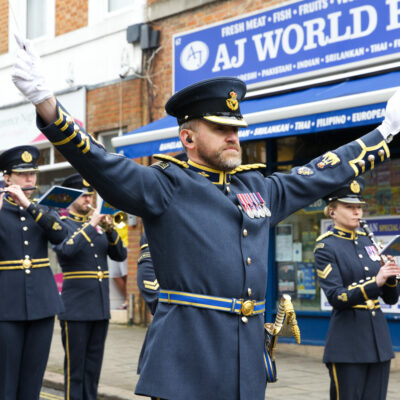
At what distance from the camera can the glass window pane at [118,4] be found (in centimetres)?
1393

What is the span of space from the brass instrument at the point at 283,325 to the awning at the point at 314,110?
15.3 feet

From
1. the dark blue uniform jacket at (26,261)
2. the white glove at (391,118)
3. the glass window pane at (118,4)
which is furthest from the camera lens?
the glass window pane at (118,4)

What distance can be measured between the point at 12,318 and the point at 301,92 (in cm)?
532

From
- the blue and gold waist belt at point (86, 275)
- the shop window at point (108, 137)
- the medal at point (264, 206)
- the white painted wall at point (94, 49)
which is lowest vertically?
the blue and gold waist belt at point (86, 275)

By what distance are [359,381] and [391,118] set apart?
2.23 m

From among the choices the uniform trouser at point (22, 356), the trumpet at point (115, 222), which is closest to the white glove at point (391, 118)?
the uniform trouser at point (22, 356)

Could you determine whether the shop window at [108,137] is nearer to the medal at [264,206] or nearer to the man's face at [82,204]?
the man's face at [82,204]

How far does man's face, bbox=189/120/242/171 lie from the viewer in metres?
3.44

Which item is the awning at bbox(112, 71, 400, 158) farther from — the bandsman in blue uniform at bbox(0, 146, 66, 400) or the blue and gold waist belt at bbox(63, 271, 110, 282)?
the bandsman in blue uniform at bbox(0, 146, 66, 400)

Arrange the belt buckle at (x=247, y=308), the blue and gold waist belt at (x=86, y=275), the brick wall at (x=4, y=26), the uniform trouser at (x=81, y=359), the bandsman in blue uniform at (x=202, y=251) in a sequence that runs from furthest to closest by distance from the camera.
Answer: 1. the brick wall at (x=4, y=26)
2. the blue and gold waist belt at (x=86, y=275)
3. the uniform trouser at (x=81, y=359)
4. the belt buckle at (x=247, y=308)
5. the bandsman in blue uniform at (x=202, y=251)

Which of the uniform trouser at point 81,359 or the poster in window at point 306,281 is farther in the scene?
the poster in window at point 306,281

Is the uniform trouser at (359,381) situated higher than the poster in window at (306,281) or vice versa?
the poster in window at (306,281)

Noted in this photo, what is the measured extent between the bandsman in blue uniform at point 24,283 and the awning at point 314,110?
3436 mm

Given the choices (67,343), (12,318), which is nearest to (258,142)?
(67,343)
